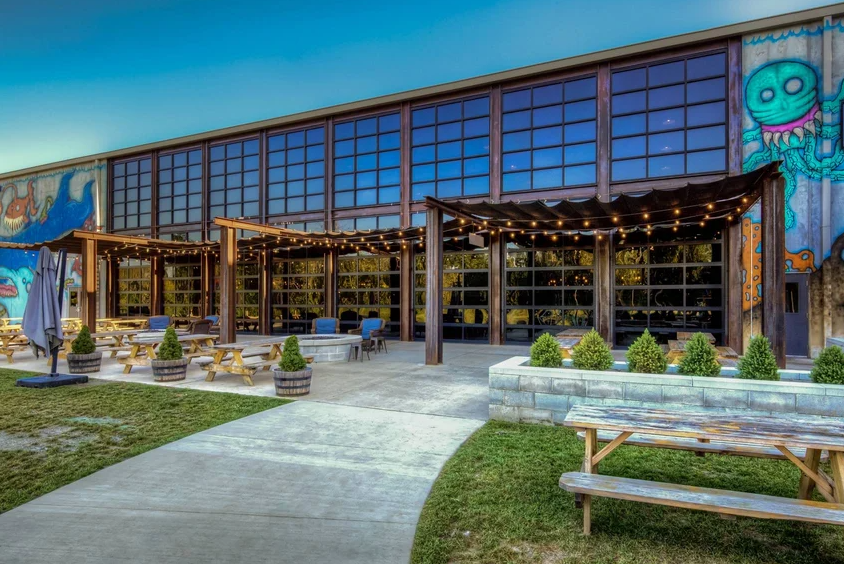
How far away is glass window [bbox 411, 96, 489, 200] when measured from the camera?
16672mm

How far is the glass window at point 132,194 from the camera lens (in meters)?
23.3

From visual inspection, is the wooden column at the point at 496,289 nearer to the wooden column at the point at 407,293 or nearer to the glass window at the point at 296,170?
the wooden column at the point at 407,293

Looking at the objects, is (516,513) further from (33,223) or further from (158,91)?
(158,91)

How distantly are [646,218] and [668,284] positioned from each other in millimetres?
2845

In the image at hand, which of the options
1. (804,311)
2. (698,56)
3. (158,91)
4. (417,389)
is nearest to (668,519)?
(417,389)

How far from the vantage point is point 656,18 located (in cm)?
2695

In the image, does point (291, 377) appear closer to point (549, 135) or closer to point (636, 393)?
point (636, 393)

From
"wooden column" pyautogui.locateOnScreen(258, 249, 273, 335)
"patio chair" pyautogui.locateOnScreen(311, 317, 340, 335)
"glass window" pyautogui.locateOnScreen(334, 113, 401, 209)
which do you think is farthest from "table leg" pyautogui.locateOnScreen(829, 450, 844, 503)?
"wooden column" pyautogui.locateOnScreen(258, 249, 273, 335)

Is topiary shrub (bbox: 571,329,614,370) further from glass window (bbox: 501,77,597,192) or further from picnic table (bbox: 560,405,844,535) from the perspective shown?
glass window (bbox: 501,77,597,192)

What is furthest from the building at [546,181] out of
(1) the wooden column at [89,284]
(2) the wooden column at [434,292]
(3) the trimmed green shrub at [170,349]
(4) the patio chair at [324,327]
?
(3) the trimmed green shrub at [170,349]

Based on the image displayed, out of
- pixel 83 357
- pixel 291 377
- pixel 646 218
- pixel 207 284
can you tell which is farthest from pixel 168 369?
pixel 207 284

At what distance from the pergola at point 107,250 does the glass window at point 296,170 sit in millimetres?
3532

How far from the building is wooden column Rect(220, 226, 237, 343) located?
553 centimetres

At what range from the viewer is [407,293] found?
17703 mm
